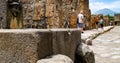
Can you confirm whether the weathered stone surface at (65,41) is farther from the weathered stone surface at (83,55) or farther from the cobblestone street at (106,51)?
the cobblestone street at (106,51)

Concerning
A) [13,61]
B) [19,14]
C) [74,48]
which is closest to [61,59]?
[13,61]

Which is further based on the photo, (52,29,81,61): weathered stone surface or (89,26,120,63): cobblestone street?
(89,26,120,63): cobblestone street

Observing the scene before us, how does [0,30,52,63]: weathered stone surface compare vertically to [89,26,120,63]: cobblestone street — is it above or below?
above

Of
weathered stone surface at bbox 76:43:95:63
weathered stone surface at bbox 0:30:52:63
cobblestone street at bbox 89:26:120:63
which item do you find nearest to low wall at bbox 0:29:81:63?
weathered stone surface at bbox 0:30:52:63

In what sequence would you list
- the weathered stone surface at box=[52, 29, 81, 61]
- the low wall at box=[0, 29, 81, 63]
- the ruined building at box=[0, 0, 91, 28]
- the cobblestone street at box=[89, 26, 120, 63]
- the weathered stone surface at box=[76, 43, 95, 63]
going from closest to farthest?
1. the low wall at box=[0, 29, 81, 63]
2. the weathered stone surface at box=[52, 29, 81, 61]
3. the weathered stone surface at box=[76, 43, 95, 63]
4. the ruined building at box=[0, 0, 91, 28]
5. the cobblestone street at box=[89, 26, 120, 63]

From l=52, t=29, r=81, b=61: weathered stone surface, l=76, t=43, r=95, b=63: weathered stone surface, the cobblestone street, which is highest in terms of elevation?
l=52, t=29, r=81, b=61: weathered stone surface

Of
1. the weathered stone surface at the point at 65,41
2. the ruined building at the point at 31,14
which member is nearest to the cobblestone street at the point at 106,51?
the ruined building at the point at 31,14

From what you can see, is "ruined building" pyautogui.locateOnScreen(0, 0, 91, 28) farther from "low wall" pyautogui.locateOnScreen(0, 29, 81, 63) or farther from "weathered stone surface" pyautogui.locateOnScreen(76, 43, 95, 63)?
"low wall" pyautogui.locateOnScreen(0, 29, 81, 63)

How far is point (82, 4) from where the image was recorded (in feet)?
65.4

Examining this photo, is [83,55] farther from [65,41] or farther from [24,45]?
[24,45]

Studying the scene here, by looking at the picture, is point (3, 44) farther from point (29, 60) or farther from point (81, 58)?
point (81, 58)

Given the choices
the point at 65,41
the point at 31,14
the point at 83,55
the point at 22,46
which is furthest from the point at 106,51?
the point at 22,46

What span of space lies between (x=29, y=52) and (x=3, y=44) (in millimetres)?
281

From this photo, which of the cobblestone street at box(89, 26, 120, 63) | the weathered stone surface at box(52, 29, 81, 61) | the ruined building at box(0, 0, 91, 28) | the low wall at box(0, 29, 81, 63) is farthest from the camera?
the cobblestone street at box(89, 26, 120, 63)
